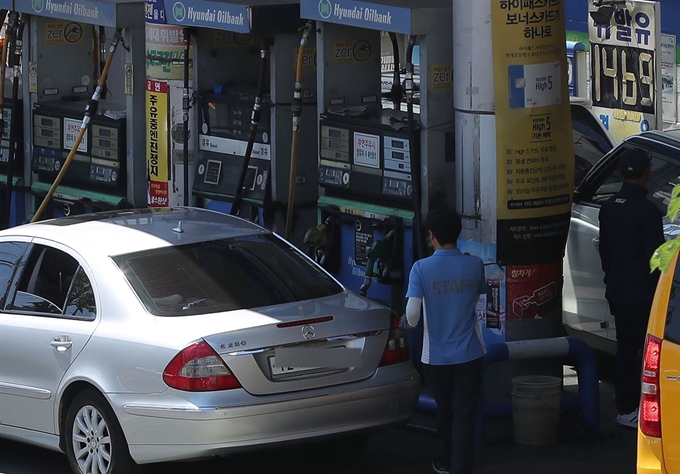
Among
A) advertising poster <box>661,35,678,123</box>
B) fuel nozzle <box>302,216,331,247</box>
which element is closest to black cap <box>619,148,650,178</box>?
fuel nozzle <box>302,216,331,247</box>

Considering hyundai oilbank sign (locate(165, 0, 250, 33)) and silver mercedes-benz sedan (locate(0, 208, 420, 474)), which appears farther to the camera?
hyundai oilbank sign (locate(165, 0, 250, 33))

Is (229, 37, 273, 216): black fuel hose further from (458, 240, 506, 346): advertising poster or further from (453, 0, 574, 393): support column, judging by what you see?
(458, 240, 506, 346): advertising poster

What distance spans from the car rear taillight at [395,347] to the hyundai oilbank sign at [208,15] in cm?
364

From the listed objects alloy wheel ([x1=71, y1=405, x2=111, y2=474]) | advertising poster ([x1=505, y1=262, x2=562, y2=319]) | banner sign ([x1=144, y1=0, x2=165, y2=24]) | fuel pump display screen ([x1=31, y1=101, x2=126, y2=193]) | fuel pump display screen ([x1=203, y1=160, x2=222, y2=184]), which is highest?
banner sign ([x1=144, y1=0, x2=165, y2=24])

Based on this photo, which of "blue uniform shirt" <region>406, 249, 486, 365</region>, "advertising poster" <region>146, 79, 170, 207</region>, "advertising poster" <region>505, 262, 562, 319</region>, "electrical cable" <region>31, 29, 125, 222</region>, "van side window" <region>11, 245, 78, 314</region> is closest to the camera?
"blue uniform shirt" <region>406, 249, 486, 365</region>

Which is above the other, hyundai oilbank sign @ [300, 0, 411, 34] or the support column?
hyundai oilbank sign @ [300, 0, 411, 34]

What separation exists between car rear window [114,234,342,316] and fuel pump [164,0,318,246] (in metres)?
2.38

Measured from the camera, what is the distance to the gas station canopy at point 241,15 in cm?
1016

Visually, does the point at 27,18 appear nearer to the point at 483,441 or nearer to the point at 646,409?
the point at 483,441

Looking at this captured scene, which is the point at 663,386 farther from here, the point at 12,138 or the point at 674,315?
the point at 12,138

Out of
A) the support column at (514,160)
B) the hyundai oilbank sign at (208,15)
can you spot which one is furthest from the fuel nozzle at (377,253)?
the hyundai oilbank sign at (208,15)

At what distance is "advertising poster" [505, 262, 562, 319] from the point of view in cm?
857

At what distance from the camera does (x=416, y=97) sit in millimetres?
9711

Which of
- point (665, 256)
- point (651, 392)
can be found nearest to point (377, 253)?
point (651, 392)
